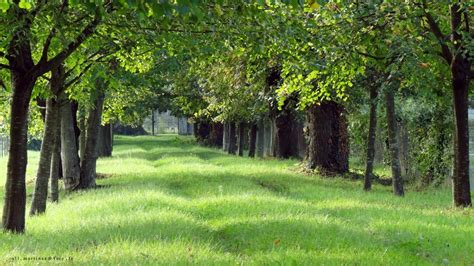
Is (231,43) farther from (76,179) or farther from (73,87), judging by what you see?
(76,179)

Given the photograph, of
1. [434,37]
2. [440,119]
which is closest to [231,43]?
[434,37]

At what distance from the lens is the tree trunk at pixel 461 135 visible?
14.9 m

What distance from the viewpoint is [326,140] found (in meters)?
26.0

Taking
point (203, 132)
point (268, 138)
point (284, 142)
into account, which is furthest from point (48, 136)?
point (203, 132)

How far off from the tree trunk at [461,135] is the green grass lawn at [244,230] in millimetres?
650

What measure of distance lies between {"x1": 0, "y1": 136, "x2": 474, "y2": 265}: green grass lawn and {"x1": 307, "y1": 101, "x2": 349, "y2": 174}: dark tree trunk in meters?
8.32

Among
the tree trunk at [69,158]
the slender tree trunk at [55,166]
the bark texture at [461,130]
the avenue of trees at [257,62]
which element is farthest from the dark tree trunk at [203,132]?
the bark texture at [461,130]

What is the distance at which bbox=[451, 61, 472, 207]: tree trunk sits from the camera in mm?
14891

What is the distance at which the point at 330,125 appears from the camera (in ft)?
86.1

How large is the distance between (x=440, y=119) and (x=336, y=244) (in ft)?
50.2

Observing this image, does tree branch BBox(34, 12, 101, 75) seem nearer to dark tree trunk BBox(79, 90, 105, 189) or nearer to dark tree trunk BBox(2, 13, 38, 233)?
dark tree trunk BBox(2, 13, 38, 233)

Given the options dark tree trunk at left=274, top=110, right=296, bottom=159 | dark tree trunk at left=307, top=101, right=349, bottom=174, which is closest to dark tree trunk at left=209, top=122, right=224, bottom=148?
dark tree trunk at left=274, top=110, right=296, bottom=159

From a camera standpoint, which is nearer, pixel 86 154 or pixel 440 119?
pixel 86 154

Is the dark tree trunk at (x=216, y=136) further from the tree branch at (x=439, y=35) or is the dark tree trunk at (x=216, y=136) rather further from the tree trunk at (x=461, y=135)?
the tree branch at (x=439, y=35)
